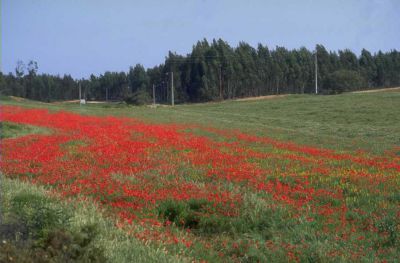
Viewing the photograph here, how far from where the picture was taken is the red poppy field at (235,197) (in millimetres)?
6742

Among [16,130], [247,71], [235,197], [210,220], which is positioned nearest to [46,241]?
[210,220]

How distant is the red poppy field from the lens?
6742 mm

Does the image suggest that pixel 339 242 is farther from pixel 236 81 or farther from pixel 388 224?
pixel 236 81

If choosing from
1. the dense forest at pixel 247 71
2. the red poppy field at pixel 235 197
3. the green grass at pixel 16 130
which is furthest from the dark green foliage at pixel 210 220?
the dense forest at pixel 247 71

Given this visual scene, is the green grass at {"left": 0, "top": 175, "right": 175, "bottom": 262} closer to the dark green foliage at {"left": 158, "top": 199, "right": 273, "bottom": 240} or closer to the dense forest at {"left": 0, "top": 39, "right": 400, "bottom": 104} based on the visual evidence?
the dark green foliage at {"left": 158, "top": 199, "right": 273, "bottom": 240}

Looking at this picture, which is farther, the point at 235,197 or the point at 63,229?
the point at 235,197

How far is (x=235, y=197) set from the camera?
924 centimetres

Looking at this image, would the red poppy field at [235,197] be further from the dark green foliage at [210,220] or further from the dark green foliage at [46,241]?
the dark green foliage at [46,241]

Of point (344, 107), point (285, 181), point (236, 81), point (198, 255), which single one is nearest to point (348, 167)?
point (285, 181)

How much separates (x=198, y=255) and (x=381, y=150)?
1596cm

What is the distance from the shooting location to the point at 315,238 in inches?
279

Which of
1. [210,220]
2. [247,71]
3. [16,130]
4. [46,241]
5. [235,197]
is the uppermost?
[247,71]

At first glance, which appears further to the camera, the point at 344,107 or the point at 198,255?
the point at 344,107

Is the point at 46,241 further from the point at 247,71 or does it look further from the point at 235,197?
the point at 247,71
